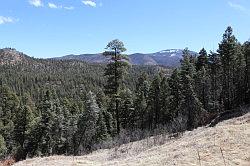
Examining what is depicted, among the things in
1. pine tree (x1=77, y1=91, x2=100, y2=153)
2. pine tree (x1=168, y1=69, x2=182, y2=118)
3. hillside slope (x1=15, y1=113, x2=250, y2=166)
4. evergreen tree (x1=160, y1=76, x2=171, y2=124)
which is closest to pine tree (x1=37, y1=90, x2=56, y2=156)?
pine tree (x1=77, y1=91, x2=100, y2=153)

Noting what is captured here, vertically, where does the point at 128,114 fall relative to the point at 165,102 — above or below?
below

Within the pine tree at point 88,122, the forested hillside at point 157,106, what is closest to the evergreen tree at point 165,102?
the forested hillside at point 157,106

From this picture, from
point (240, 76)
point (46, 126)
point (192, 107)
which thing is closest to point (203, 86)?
point (240, 76)

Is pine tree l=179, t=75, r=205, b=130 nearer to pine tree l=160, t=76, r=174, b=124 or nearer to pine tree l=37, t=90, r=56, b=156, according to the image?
pine tree l=160, t=76, r=174, b=124

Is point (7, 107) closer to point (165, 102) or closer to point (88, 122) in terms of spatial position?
point (165, 102)

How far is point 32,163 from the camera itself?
2764cm

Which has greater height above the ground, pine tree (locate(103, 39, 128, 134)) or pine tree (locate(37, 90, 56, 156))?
pine tree (locate(103, 39, 128, 134))

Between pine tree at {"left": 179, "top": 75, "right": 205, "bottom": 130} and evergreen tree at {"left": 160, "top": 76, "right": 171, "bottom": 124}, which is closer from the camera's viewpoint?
pine tree at {"left": 179, "top": 75, "right": 205, "bottom": 130}

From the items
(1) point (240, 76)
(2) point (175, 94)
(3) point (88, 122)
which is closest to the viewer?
(3) point (88, 122)

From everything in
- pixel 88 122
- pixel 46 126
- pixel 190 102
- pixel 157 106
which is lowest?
pixel 46 126

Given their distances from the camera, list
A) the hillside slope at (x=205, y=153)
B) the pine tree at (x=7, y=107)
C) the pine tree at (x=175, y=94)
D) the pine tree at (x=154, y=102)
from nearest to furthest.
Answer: the hillside slope at (x=205, y=153) → the pine tree at (x=175, y=94) → the pine tree at (x=154, y=102) → the pine tree at (x=7, y=107)

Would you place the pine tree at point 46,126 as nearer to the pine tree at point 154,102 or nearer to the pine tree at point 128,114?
the pine tree at point 128,114

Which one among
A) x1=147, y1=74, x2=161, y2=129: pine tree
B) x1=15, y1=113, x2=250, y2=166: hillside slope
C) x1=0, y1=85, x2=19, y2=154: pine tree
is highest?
x1=15, y1=113, x2=250, y2=166: hillside slope

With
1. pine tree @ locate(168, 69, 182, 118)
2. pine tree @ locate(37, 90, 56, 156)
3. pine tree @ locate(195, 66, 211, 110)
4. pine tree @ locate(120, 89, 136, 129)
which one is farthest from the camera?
pine tree @ locate(120, 89, 136, 129)
